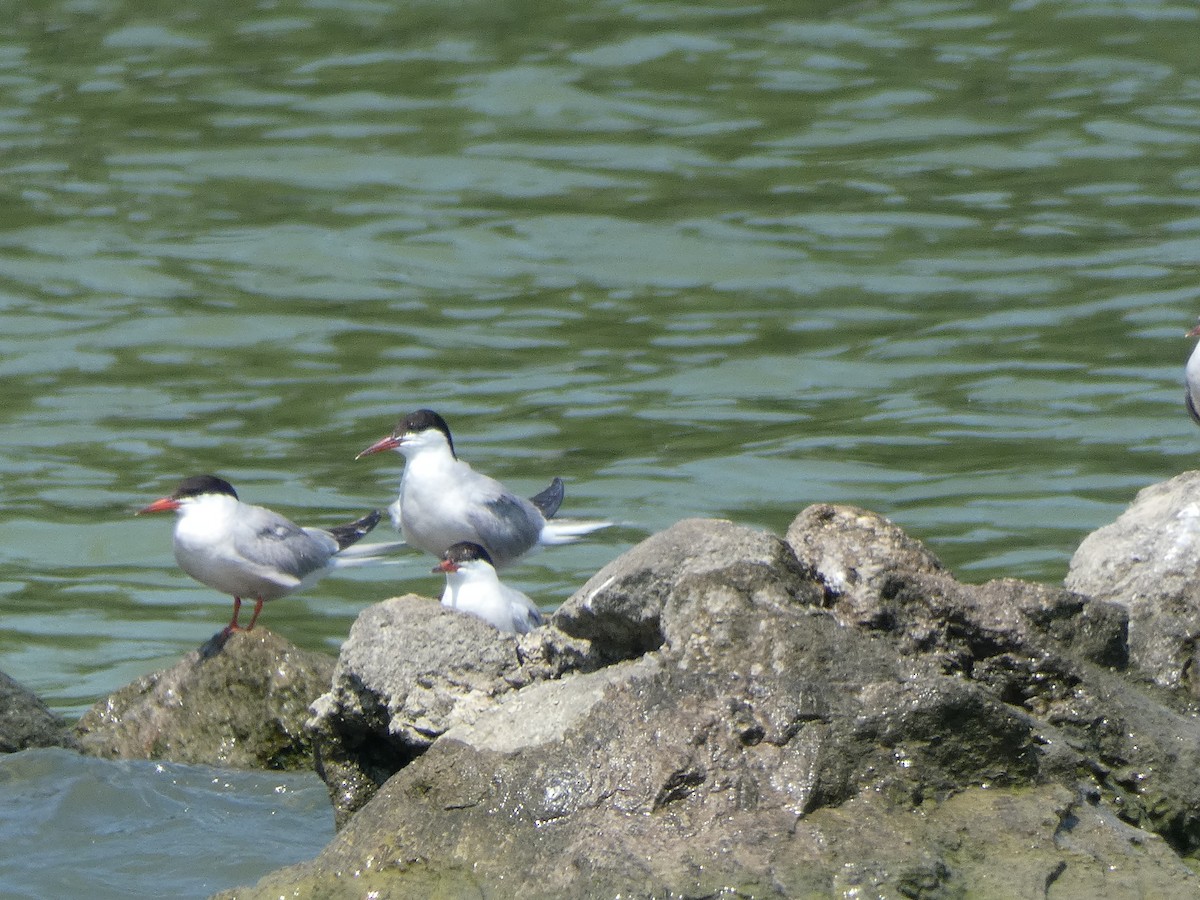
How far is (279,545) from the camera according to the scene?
24.2 feet

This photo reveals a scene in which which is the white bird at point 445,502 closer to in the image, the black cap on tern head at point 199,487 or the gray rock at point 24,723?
the black cap on tern head at point 199,487

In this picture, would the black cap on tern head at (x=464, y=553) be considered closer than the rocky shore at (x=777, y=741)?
No

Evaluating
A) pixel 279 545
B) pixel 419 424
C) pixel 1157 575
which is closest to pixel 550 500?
pixel 419 424

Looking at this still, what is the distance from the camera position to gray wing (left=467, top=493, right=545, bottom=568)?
778cm

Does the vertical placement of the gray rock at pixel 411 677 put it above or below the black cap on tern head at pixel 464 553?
above

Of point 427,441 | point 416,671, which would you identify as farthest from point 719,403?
point 416,671

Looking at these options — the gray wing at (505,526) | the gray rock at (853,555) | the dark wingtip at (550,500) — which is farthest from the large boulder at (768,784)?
the dark wingtip at (550,500)

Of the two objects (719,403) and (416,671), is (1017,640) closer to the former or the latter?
(416,671)

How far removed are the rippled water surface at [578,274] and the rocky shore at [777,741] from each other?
190 cm

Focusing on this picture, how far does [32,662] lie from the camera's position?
841 cm

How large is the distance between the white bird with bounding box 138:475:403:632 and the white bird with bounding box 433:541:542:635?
2.31 ft

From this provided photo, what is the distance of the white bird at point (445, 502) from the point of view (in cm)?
776

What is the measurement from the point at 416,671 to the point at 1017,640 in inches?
59.0

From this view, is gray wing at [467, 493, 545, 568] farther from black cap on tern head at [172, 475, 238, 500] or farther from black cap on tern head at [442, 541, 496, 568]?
black cap on tern head at [172, 475, 238, 500]
